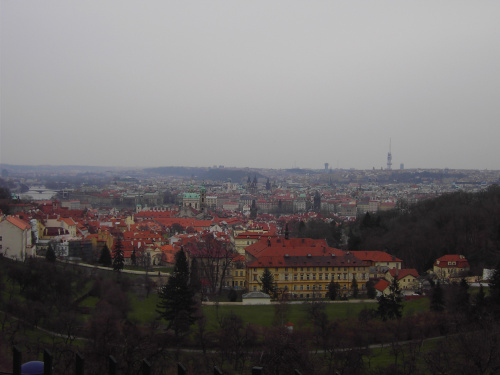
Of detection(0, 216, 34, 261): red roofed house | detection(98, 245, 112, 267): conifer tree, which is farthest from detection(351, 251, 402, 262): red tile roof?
detection(0, 216, 34, 261): red roofed house

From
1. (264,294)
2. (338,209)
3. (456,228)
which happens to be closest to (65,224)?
(264,294)

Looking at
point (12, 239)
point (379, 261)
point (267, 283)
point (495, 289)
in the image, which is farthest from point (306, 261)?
point (12, 239)

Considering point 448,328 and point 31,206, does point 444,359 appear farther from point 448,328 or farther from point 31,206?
point 31,206

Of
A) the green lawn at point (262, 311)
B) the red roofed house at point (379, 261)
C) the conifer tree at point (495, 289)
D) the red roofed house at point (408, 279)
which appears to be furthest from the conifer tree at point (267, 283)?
the conifer tree at point (495, 289)

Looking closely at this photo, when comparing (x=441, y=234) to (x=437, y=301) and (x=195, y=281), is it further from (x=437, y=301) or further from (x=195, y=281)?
(x=195, y=281)

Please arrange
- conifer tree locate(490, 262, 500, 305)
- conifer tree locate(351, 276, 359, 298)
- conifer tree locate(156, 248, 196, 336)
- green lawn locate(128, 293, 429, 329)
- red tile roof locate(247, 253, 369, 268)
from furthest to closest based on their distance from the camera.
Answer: red tile roof locate(247, 253, 369, 268), conifer tree locate(351, 276, 359, 298), conifer tree locate(490, 262, 500, 305), green lawn locate(128, 293, 429, 329), conifer tree locate(156, 248, 196, 336)

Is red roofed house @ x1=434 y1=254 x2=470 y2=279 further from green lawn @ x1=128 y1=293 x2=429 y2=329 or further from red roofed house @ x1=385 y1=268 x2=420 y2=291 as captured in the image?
green lawn @ x1=128 y1=293 x2=429 y2=329
